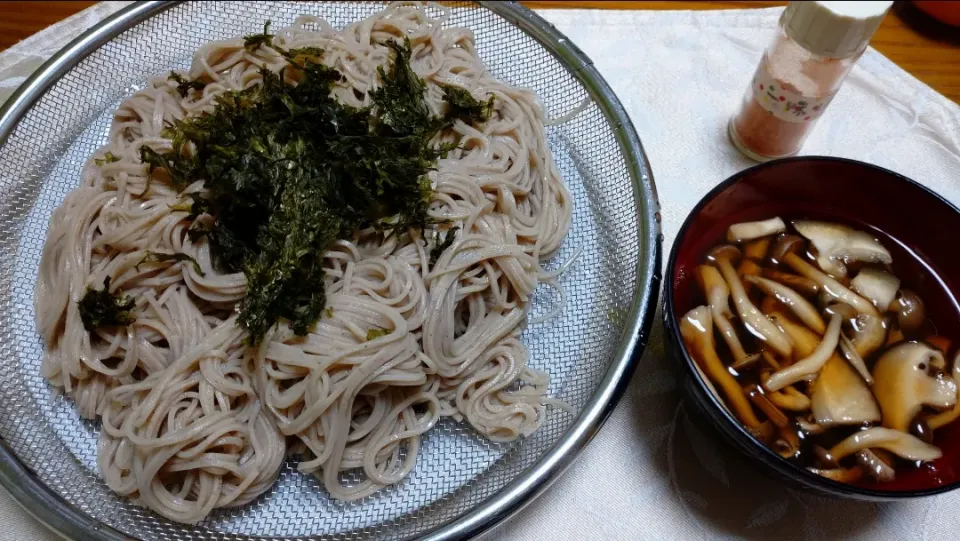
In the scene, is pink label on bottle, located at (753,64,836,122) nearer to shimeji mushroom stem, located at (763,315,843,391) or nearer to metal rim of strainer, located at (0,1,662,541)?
metal rim of strainer, located at (0,1,662,541)

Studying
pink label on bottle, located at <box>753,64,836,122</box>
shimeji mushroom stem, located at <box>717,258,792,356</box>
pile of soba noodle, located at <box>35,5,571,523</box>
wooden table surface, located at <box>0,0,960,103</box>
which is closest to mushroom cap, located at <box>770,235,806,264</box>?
shimeji mushroom stem, located at <box>717,258,792,356</box>

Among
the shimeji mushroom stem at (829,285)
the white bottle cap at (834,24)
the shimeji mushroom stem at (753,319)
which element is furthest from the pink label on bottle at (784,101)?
the shimeji mushroom stem at (753,319)

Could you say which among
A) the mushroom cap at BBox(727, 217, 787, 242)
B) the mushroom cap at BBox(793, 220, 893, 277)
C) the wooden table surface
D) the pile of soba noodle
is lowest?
the pile of soba noodle

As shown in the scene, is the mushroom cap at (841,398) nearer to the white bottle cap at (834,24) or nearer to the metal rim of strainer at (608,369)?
the metal rim of strainer at (608,369)

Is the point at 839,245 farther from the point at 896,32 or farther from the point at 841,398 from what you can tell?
the point at 896,32


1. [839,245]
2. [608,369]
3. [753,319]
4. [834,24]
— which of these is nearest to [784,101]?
[834,24]

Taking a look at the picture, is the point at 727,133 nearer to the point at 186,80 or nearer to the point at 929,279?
the point at 929,279

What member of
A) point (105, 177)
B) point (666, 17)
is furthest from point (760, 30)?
point (105, 177)
